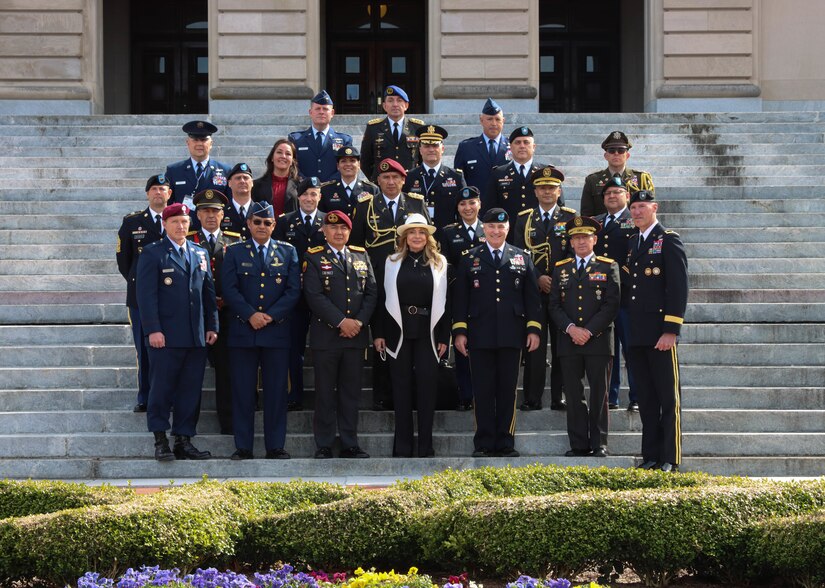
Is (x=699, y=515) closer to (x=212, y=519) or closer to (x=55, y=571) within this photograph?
(x=212, y=519)

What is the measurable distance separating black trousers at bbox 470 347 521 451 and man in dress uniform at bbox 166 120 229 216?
290cm

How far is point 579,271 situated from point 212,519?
444 cm

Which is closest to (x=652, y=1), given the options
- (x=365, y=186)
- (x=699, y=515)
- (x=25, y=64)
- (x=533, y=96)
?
(x=533, y=96)

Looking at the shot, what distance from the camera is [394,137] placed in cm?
1169

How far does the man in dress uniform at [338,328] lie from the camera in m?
9.66

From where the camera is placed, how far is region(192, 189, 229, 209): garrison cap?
10.2 meters

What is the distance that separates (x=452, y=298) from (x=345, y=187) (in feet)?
5.08

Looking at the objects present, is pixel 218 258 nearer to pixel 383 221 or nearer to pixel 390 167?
pixel 383 221

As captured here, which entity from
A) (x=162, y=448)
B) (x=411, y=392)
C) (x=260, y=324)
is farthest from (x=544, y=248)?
(x=162, y=448)

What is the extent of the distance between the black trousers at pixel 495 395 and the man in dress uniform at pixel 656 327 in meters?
0.95

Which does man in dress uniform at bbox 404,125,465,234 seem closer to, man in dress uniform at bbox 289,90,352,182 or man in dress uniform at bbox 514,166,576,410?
man in dress uniform at bbox 514,166,576,410

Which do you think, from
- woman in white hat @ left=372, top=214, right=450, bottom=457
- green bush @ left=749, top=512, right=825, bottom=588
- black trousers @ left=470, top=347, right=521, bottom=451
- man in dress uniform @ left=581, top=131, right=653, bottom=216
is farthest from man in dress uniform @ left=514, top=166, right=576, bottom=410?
green bush @ left=749, top=512, right=825, bottom=588

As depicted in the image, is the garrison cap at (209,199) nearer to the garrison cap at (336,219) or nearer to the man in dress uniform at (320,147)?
the garrison cap at (336,219)

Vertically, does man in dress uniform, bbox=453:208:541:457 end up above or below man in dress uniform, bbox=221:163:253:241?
below
